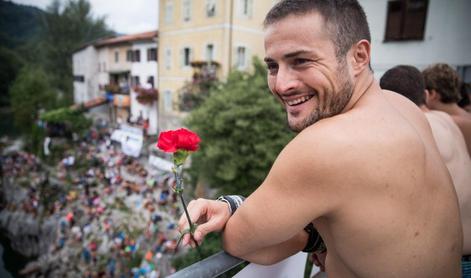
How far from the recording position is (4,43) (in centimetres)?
4234

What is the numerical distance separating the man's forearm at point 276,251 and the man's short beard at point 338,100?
0.57m

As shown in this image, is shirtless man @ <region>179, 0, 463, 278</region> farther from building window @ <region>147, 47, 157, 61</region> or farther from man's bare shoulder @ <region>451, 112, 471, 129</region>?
building window @ <region>147, 47, 157, 61</region>

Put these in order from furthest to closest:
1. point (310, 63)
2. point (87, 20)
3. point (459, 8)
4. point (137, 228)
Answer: point (87, 20)
point (137, 228)
point (459, 8)
point (310, 63)

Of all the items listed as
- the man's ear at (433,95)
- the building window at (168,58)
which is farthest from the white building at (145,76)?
the man's ear at (433,95)

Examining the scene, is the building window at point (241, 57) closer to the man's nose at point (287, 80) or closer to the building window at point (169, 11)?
the building window at point (169, 11)

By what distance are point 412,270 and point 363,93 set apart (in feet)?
2.03

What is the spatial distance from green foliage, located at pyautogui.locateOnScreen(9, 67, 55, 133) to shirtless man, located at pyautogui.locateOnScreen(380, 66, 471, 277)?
30459 mm

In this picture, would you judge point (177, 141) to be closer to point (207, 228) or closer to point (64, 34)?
point (207, 228)

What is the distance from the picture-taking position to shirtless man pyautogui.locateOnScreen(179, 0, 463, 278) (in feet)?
2.86

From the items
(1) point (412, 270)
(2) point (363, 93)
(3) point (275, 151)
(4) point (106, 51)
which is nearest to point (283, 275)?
(1) point (412, 270)

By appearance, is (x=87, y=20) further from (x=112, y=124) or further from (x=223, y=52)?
(x=223, y=52)

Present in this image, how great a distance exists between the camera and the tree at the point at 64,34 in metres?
33.6

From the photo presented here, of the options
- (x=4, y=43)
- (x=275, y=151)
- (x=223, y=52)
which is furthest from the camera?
(x=4, y=43)

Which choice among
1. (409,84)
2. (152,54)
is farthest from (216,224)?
(152,54)
